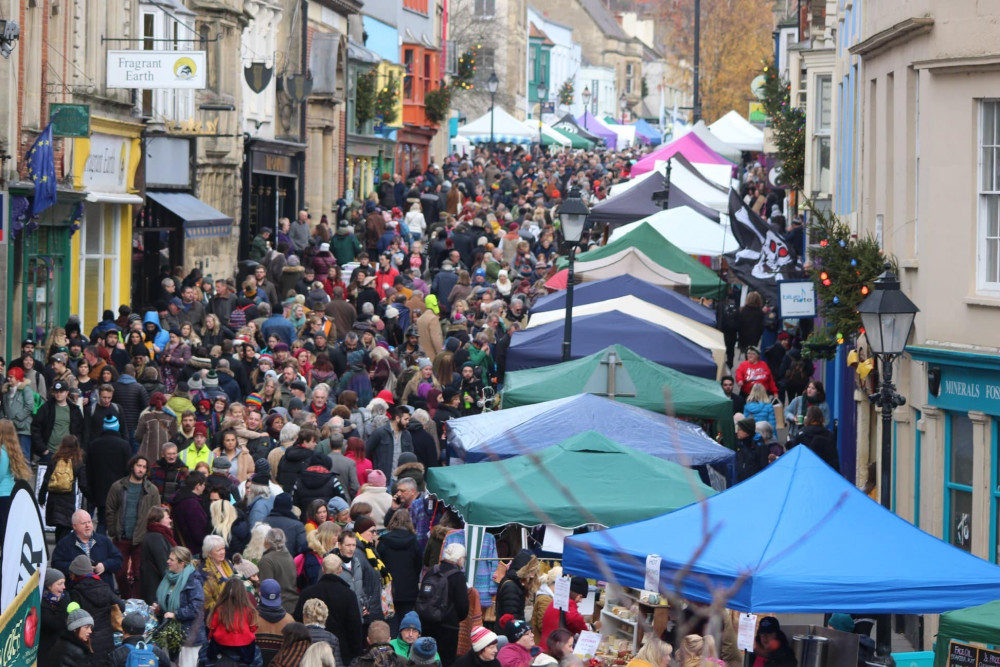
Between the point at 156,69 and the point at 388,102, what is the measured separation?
992 inches

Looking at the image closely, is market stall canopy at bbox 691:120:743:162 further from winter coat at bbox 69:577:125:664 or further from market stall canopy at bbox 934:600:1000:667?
market stall canopy at bbox 934:600:1000:667

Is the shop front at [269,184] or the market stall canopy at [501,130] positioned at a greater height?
the market stall canopy at [501,130]

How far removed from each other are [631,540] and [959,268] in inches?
204

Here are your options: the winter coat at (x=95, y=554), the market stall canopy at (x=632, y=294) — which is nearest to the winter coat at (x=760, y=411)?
the market stall canopy at (x=632, y=294)

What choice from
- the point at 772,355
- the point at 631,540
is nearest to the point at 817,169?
the point at 772,355

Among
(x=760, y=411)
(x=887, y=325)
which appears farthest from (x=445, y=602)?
(x=760, y=411)

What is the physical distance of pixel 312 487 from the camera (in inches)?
556

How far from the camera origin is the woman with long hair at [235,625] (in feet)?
36.9

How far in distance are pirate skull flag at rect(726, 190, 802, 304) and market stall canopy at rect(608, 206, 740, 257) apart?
426cm

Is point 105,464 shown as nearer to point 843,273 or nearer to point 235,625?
point 235,625

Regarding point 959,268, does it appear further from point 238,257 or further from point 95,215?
point 238,257

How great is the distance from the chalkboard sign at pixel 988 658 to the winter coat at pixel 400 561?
476 centimetres

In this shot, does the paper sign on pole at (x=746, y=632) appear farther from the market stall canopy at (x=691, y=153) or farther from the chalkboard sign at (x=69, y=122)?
the market stall canopy at (x=691, y=153)

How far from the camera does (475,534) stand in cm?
1305
